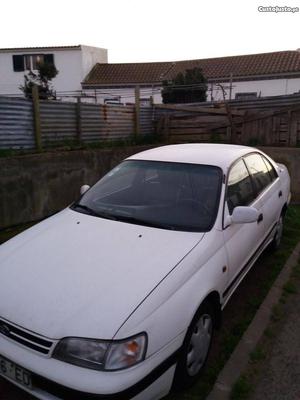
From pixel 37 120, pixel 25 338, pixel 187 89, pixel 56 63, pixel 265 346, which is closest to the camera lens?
pixel 25 338

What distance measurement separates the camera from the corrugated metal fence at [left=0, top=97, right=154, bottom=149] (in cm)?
654

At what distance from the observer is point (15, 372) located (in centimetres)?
204

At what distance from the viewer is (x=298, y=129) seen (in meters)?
8.70

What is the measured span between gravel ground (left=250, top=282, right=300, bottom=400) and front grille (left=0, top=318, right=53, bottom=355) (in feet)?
4.48

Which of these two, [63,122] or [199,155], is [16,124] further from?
[199,155]

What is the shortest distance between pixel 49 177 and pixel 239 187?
14.0ft

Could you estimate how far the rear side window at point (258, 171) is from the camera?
3901 mm

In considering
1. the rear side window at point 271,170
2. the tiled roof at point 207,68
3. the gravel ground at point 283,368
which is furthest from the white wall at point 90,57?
the gravel ground at point 283,368

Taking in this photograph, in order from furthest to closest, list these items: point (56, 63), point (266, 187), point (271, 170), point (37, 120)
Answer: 1. point (56, 63)
2. point (37, 120)
3. point (271, 170)
4. point (266, 187)

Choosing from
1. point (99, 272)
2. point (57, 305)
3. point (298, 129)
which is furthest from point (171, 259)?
Result: point (298, 129)

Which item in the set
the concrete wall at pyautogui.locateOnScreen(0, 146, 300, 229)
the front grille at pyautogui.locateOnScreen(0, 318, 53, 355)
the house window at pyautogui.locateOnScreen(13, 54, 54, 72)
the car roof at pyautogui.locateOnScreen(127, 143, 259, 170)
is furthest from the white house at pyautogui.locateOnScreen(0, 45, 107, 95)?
the front grille at pyautogui.locateOnScreen(0, 318, 53, 355)

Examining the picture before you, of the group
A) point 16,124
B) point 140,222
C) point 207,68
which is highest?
point 207,68

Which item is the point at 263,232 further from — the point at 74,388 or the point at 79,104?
the point at 79,104

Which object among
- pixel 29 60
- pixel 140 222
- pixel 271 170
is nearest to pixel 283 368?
pixel 140 222
